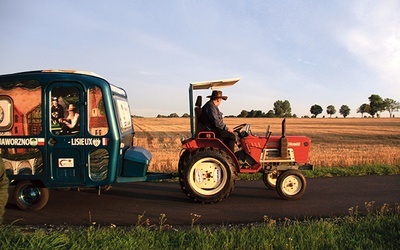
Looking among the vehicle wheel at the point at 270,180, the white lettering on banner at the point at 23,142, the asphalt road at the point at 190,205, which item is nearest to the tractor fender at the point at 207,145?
the asphalt road at the point at 190,205

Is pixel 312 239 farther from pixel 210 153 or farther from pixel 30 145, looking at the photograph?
pixel 30 145

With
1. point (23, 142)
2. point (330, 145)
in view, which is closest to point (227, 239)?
point (23, 142)

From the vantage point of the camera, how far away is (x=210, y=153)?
6.27 m

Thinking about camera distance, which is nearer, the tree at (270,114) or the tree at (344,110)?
the tree at (270,114)

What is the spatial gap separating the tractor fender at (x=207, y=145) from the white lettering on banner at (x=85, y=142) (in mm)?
1612

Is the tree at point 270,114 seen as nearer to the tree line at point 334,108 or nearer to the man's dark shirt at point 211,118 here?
the tree line at point 334,108

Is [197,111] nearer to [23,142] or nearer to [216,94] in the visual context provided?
[216,94]

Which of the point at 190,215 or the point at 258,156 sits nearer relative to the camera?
the point at 190,215

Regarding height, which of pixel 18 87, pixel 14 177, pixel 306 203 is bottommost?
pixel 306 203

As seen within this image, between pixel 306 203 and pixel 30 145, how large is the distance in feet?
15.8

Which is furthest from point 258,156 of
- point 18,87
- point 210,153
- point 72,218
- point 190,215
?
point 18,87

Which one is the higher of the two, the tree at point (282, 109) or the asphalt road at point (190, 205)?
the tree at point (282, 109)

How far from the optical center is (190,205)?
19.9ft

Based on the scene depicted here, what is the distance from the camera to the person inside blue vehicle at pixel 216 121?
6375mm
